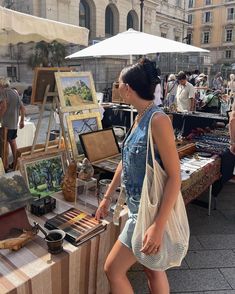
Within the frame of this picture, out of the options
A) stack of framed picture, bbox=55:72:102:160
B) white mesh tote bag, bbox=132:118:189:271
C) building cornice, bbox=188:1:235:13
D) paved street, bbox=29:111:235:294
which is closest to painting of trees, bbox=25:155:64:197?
stack of framed picture, bbox=55:72:102:160

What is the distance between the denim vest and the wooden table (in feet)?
1.71

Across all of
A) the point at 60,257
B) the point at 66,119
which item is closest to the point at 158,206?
the point at 60,257

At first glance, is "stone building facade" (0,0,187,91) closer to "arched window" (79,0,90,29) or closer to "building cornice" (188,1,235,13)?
"arched window" (79,0,90,29)

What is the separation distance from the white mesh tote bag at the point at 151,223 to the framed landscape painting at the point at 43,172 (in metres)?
1.33

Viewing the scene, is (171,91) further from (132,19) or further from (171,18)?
(171,18)

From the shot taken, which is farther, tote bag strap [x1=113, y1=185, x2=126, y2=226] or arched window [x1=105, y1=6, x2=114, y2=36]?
arched window [x1=105, y1=6, x2=114, y2=36]

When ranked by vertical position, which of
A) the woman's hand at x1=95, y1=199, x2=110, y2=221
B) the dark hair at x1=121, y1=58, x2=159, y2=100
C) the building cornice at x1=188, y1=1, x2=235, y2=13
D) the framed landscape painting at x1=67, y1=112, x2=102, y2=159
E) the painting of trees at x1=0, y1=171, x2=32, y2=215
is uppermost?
the building cornice at x1=188, y1=1, x2=235, y2=13

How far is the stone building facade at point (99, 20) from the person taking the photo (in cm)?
2280

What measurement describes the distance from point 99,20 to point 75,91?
33.0 meters

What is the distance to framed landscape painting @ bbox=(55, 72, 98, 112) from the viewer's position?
3219 mm

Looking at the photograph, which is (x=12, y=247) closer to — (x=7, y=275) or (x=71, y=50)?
(x=7, y=275)

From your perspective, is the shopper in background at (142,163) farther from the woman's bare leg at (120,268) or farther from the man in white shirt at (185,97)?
the man in white shirt at (185,97)

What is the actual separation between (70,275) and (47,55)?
21.6 m

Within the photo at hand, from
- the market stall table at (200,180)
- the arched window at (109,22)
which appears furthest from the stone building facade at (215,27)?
the market stall table at (200,180)
